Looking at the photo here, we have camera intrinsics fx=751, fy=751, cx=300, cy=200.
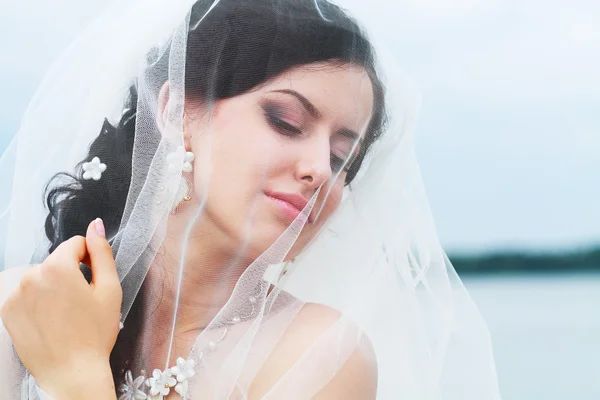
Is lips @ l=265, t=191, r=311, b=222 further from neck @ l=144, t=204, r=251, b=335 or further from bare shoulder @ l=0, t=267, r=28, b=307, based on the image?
bare shoulder @ l=0, t=267, r=28, b=307

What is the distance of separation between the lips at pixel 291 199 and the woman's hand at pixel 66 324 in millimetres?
291

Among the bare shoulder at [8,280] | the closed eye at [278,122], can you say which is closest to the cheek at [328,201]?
the closed eye at [278,122]

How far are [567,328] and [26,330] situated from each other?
249 inches

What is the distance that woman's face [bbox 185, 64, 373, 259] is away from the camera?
1.25 metres

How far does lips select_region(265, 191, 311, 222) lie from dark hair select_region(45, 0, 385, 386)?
14 centimetres

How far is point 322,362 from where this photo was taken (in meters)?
1.21

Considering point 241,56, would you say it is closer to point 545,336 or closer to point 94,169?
point 94,169

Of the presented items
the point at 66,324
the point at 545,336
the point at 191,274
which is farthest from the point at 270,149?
the point at 545,336

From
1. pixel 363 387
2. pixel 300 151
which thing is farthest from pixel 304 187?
pixel 363 387

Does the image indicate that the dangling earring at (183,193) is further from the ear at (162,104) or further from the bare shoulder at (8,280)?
the bare shoulder at (8,280)

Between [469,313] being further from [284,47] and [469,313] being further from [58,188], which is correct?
[58,188]

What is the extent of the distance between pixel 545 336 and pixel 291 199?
5509mm

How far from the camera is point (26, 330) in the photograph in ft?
3.92

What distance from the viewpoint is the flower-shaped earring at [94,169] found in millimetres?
1354
